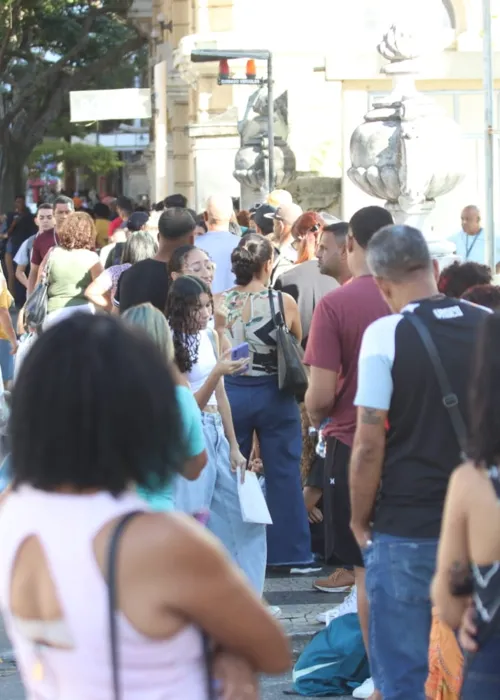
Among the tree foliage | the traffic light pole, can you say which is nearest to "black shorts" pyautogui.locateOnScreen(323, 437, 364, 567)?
the traffic light pole

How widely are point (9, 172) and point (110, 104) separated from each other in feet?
63.1

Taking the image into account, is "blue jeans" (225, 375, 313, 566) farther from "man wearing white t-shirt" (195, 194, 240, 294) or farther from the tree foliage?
the tree foliage

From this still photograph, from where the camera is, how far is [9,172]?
135ft

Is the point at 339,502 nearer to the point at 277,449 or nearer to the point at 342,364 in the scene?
the point at 342,364

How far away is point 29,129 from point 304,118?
21921 mm

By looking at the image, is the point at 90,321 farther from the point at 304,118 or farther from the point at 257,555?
the point at 304,118

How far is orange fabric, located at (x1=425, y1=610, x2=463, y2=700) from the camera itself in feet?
13.0

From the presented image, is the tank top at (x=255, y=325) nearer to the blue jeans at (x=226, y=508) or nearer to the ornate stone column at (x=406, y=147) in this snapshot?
the blue jeans at (x=226, y=508)

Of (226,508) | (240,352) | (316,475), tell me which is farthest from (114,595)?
(316,475)

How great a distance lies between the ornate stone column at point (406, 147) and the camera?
11492mm

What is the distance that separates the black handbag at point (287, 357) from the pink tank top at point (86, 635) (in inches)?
203

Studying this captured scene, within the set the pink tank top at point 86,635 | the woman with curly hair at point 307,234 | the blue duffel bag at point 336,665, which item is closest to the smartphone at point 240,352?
the blue duffel bag at point 336,665

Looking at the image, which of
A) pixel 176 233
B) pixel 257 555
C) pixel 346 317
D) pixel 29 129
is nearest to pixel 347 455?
pixel 346 317

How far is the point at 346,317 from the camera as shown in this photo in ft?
18.3
